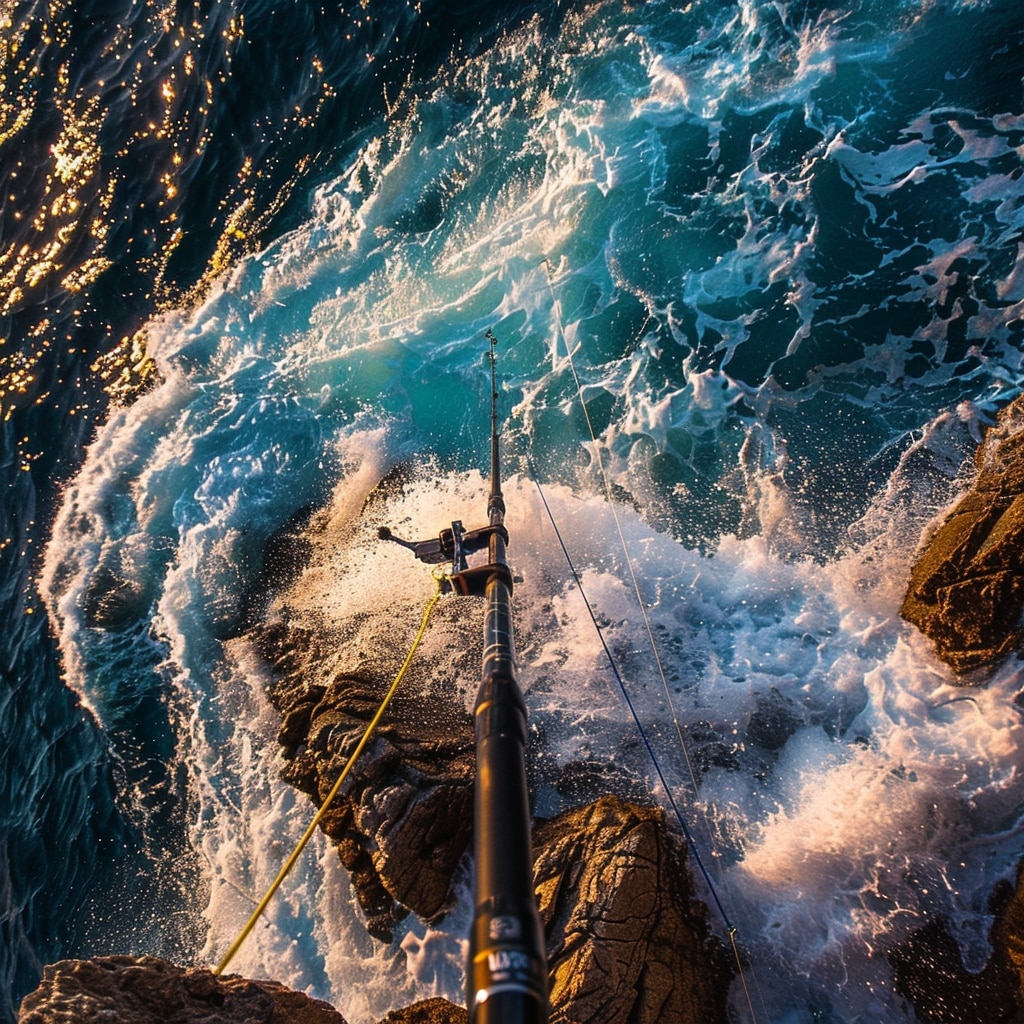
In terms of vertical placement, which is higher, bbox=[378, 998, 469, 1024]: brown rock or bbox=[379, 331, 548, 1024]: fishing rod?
bbox=[379, 331, 548, 1024]: fishing rod

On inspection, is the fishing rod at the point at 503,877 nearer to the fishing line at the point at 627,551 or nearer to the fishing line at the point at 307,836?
the fishing line at the point at 307,836

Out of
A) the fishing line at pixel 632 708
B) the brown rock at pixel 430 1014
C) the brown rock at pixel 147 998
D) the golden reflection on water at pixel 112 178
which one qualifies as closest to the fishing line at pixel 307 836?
the brown rock at pixel 147 998

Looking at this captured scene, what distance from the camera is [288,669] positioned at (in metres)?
8.92

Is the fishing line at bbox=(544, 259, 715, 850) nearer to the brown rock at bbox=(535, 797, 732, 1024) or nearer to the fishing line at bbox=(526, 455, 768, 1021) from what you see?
the fishing line at bbox=(526, 455, 768, 1021)

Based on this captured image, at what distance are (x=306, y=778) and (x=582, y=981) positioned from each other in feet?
13.9

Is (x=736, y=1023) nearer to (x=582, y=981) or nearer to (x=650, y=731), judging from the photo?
(x=582, y=981)

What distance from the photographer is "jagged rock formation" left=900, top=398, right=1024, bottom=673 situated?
220 inches

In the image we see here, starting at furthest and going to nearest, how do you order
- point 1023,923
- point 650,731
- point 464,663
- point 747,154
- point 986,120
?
point 747,154, point 986,120, point 464,663, point 650,731, point 1023,923

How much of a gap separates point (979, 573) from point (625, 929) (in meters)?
5.14

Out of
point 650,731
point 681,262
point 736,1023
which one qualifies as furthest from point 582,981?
point 681,262

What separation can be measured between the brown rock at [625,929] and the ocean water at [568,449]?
382 mm

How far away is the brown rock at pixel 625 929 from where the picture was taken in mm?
4402

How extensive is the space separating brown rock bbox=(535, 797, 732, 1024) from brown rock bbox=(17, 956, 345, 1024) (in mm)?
2537

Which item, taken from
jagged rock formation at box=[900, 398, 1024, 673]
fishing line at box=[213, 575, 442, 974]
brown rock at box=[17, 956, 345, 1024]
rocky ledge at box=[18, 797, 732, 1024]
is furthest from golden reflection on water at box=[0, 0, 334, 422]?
jagged rock formation at box=[900, 398, 1024, 673]
